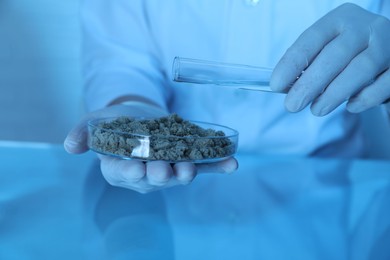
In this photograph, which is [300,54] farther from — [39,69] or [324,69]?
[39,69]

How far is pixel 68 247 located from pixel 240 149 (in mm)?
545

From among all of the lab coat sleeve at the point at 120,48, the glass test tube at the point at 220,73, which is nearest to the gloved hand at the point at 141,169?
the glass test tube at the point at 220,73

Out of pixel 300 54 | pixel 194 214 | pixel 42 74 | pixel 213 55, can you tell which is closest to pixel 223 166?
pixel 194 214

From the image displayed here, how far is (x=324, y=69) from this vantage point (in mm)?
635

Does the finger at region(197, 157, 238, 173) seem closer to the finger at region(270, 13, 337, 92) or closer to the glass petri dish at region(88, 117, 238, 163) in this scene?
the glass petri dish at region(88, 117, 238, 163)

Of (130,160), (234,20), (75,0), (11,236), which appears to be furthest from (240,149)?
(75,0)

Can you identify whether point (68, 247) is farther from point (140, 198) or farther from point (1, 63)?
point (1, 63)

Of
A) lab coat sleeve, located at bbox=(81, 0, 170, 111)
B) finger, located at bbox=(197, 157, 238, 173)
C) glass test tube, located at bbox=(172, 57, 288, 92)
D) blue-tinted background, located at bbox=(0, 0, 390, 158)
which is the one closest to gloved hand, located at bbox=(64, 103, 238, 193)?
finger, located at bbox=(197, 157, 238, 173)

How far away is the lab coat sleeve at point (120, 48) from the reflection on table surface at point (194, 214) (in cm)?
20

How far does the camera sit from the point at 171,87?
3.29 feet

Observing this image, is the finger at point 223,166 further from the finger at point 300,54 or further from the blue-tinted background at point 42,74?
the blue-tinted background at point 42,74

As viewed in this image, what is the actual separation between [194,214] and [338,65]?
0.98 feet

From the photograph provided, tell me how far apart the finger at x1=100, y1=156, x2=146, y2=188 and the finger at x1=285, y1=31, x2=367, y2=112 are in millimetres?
234

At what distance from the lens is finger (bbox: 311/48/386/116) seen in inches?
25.6
